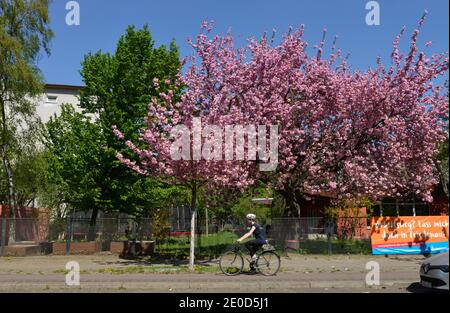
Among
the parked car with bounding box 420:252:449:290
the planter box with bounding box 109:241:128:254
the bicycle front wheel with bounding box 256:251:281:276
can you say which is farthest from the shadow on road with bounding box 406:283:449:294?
the planter box with bounding box 109:241:128:254

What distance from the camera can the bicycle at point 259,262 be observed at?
13.2 m

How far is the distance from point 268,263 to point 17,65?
1587 centimetres

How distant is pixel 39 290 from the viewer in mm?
11375

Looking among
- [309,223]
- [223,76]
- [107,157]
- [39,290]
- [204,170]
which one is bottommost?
[39,290]

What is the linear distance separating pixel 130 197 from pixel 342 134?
40.3 ft

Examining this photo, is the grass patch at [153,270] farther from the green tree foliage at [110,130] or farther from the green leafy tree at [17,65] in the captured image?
the green leafy tree at [17,65]

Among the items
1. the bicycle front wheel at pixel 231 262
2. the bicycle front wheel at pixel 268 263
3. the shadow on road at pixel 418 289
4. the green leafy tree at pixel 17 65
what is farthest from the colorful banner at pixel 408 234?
the green leafy tree at pixel 17 65

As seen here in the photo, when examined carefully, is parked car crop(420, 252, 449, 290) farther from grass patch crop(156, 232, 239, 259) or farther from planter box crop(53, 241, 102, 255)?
planter box crop(53, 241, 102, 255)

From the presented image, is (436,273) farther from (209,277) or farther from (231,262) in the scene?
(209,277)

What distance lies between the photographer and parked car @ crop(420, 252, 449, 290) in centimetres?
1005

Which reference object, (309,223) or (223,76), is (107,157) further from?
(309,223)

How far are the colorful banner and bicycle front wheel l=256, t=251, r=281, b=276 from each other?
270 inches

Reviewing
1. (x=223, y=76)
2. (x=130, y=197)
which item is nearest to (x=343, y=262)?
(x=223, y=76)

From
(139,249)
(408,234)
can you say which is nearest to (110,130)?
(139,249)
